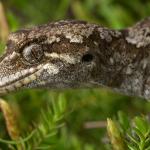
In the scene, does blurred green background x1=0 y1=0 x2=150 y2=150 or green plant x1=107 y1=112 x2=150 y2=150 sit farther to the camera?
blurred green background x1=0 y1=0 x2=150 y2=150

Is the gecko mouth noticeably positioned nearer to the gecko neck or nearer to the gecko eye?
the gecko eye

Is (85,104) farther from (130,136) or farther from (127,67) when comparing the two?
(130,136)

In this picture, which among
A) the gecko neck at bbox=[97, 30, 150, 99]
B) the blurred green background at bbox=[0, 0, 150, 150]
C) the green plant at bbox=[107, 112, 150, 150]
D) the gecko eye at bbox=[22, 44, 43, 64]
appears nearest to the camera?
the green plant at bbox=[107, 112, 150, 150]

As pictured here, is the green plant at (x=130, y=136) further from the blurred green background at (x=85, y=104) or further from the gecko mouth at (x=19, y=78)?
the gecko mouth at (x=19, y=78)

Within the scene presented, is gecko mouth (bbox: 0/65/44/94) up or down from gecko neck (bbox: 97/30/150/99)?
up

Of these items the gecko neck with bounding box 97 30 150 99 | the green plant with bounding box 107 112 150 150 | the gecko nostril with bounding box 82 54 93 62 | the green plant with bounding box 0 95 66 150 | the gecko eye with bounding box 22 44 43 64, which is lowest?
the green plant with bounding box 107 112 150 150

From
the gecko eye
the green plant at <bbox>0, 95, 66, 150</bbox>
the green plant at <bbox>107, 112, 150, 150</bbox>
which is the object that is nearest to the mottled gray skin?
the gecko eye

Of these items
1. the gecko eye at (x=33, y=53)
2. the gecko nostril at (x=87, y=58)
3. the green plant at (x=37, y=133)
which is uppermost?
the gecko eye at (x=33, y=53)

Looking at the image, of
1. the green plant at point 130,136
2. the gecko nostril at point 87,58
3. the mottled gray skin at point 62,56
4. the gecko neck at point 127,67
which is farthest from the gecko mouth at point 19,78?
the green plant at point 130,136
